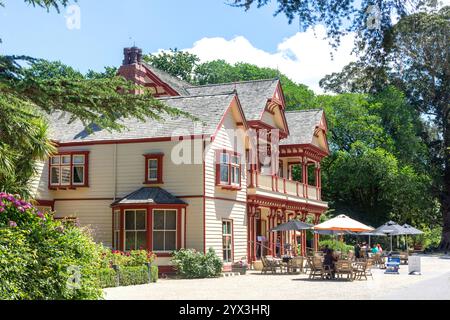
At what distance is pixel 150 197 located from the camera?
1123 inches

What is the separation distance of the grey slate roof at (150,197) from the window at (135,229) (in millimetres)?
665

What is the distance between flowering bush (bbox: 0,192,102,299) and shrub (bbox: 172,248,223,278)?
13597 millimetres

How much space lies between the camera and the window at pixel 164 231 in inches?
1137

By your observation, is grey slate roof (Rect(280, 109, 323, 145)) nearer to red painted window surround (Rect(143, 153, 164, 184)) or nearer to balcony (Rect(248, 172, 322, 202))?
balcony (Rect(248, 172, 322, 202))

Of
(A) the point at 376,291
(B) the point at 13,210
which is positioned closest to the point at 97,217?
(A) the point at 376,291

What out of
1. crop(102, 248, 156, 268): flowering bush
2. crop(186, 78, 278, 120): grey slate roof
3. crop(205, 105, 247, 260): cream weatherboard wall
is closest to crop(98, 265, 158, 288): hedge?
crop(102, 248, 156, 268): flowering bush

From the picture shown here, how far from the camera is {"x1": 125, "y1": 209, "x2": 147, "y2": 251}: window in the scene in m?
29.0

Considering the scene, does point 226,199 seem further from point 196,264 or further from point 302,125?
point 302,125

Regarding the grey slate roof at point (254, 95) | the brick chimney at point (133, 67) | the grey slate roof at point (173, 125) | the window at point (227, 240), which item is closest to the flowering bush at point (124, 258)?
the window at point (227, 240)

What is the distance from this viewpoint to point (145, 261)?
82.4 ft

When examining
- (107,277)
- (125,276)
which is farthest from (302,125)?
(107,277)

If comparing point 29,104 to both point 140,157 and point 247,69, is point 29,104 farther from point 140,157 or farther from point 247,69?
point 247,69

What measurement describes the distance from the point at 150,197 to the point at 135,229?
1779mm

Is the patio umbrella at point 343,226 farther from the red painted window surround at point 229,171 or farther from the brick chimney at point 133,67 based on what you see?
the brick chimney at point 133,67
